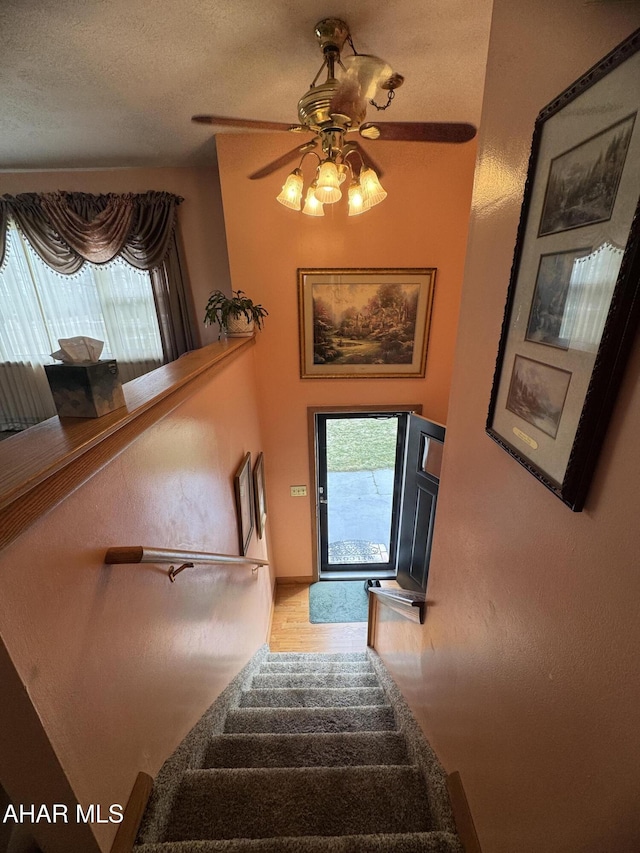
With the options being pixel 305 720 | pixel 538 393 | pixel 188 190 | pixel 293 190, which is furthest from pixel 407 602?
pixel 188 190

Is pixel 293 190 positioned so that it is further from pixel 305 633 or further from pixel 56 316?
pixel 305 633

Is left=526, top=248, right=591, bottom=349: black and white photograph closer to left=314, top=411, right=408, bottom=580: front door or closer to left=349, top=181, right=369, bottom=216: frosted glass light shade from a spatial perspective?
left=349, top=181, right=369, bottom=216: frosted glass light shade

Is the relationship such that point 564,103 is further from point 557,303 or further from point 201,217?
point 201,217

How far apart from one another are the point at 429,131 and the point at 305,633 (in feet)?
13.9

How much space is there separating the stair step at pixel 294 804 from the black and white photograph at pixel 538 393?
53.3 inches

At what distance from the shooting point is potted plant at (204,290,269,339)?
2.55 m

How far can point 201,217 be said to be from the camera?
312 cm

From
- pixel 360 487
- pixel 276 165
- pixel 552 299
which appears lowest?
pixel 360 487

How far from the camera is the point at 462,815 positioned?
1.03 m

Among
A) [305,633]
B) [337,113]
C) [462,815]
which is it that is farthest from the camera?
[305,633]

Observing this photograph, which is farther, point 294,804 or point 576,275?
point 294,804

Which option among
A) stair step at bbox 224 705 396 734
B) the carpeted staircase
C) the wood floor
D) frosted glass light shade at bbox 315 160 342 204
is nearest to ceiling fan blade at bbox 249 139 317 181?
frosted glass light shade at bbox 315 160 342 204

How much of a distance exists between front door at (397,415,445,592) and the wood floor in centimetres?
76

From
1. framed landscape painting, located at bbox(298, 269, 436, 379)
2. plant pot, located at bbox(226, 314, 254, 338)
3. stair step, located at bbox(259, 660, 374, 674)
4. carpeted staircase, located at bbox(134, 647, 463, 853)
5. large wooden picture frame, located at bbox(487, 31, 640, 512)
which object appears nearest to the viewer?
large wooden picture frame, located at bbox(487, 31, 640, 512)
